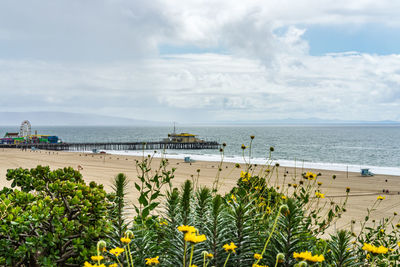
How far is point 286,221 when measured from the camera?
2.30m

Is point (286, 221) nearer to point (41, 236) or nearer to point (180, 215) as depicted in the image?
point (180, 215)

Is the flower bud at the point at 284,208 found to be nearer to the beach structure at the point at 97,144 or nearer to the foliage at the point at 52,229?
the foliage at the point at 52,229

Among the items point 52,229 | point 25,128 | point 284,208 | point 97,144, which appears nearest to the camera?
point 284,208

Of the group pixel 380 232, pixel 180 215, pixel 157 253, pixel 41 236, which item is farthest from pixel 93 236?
pixel 380 232

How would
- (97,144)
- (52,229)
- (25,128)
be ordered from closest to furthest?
(52,229) < (97,144) < (25,128)

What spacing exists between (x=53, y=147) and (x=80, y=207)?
236ft

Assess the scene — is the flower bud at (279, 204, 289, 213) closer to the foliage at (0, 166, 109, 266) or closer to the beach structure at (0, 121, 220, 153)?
the foliage at (0, 166, 109, 266)

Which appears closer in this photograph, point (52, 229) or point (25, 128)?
point (52, 229)

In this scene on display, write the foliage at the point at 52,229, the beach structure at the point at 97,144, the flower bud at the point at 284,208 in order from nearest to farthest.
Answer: the flower bud at the point at 284,208 → the foliage at the point at 52,229 → the beach structure at the point at 97,144

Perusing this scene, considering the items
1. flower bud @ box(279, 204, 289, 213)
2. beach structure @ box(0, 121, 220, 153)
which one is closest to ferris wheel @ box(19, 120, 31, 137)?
beach structure @ box(0, 121, 220, 153)

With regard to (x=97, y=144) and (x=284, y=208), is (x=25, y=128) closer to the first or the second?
(x=97, y=144)

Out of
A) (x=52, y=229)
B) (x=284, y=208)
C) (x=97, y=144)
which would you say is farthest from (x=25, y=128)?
(x=284, y=208)

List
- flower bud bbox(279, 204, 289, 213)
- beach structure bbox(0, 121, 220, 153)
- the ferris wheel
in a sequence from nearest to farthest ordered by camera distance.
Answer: flower bud bbox(279, 204, 289, 213), beach structure bbox(0, 121, 220, 153), the ferris wheel

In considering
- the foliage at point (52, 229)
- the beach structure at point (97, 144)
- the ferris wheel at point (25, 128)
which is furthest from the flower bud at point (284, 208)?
the ferris wheel at point (25, 128)
